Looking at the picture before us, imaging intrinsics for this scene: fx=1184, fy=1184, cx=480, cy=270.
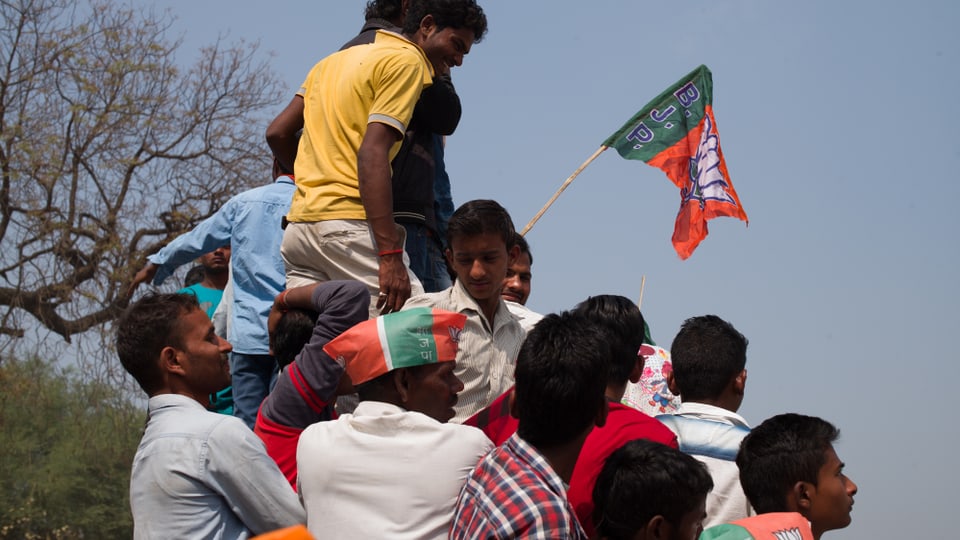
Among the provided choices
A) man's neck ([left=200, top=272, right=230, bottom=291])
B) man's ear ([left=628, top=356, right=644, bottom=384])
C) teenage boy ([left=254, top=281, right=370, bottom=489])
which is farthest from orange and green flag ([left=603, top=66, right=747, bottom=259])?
teenage boy ([left=254, top=281, right=370, bottom=489])

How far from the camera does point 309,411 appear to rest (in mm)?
3943

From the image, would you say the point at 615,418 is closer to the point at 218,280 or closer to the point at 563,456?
the point at 563,456

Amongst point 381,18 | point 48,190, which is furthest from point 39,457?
point 381,18

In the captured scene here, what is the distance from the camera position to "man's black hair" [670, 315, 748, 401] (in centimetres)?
441

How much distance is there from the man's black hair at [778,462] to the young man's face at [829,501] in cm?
3

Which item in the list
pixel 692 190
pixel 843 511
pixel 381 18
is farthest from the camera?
pixel 692 190

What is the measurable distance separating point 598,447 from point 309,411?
105cm

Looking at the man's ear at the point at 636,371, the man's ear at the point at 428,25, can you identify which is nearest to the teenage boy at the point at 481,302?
the man's ear at the point at 636,371

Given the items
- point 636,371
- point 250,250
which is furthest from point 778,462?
point 250,250

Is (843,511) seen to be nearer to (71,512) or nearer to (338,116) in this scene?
(338,116)

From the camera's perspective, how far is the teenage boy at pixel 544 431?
9.55ft

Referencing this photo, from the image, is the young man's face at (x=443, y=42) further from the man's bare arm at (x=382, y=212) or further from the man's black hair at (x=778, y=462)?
the man's black hair at (x=778, y=462)

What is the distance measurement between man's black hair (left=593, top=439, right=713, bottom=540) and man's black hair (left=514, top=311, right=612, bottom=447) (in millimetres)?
167

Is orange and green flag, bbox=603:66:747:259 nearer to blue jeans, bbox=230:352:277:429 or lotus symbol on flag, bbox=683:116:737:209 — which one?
lotus symbol on flag, bbox=683:116:737:209
